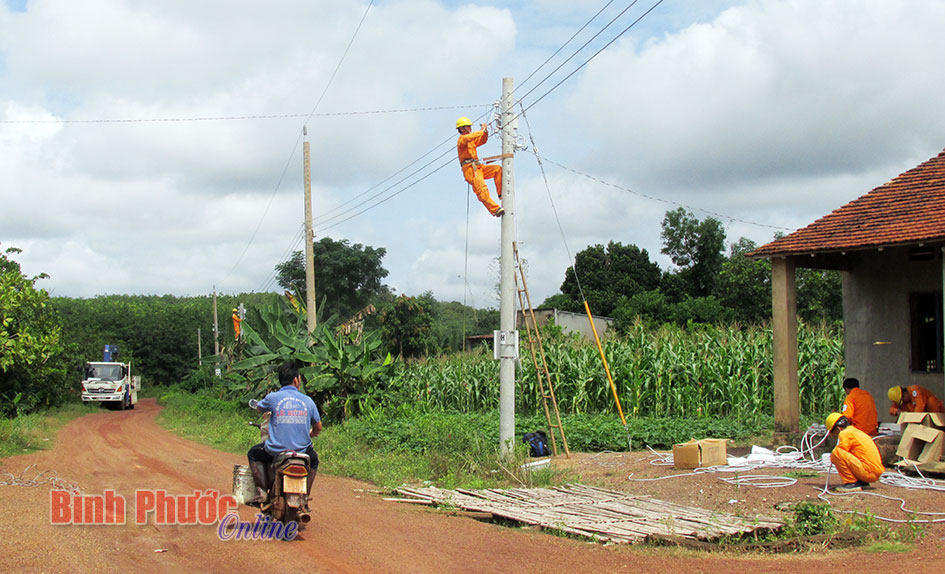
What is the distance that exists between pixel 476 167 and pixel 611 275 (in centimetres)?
3806

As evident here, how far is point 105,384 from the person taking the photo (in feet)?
126

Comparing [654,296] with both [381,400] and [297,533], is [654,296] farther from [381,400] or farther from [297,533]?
[297,533]

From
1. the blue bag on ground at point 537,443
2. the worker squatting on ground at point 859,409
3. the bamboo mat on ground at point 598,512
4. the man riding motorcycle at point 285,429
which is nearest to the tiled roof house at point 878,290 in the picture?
the worker squatting on ground at point 859,409

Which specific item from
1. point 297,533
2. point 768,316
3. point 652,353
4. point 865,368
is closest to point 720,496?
point 297,533

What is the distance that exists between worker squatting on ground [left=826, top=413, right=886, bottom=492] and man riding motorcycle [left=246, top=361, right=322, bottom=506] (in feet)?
21.4

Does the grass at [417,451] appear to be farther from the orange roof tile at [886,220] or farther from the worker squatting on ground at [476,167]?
the orange roof tile at [886,220]

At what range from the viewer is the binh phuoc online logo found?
25.6ft

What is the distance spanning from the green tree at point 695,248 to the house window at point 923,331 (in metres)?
33.9

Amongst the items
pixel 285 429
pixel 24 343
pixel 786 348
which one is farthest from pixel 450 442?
pixel 24 343

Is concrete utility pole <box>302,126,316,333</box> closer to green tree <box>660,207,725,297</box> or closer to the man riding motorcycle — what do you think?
the man riding motorcycle

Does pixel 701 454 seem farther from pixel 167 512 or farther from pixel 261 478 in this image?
pixel 167 512

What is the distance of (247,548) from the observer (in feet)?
23.7

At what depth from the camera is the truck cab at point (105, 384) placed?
1511 inches

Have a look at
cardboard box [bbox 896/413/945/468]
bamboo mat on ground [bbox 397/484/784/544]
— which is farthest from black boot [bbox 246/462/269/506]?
cardboard box [bbox 896/413/945/468]
